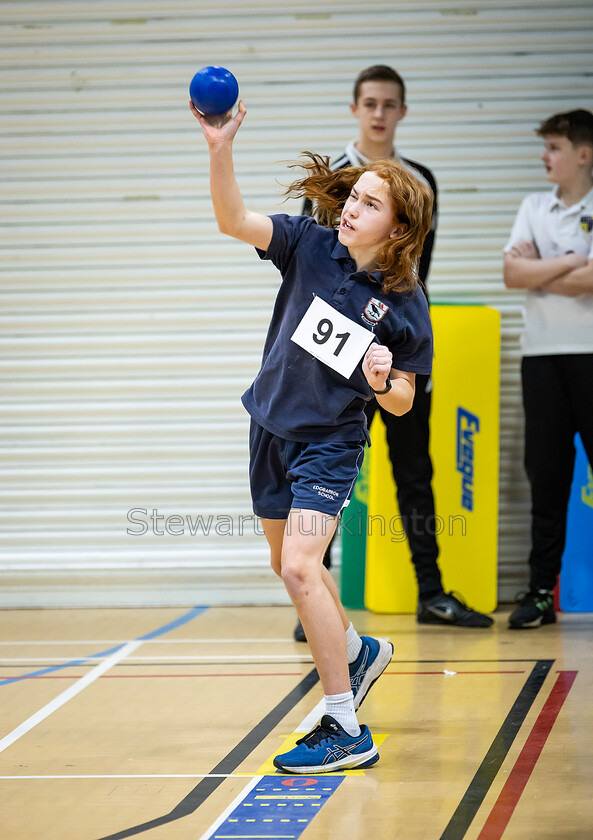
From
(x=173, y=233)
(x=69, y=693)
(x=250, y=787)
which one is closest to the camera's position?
(x=250, y=787)

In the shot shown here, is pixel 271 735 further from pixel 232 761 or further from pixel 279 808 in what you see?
pixel 279 808

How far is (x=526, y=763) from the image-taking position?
2674mm

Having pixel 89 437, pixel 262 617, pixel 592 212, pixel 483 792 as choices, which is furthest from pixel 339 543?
pixel 483 792

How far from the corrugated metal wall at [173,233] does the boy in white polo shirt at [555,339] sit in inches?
23.7

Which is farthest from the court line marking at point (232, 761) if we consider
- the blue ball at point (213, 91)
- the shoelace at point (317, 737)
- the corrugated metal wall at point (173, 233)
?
the corrugated metal wall at point (173, 233)

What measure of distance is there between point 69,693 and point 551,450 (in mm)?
2238

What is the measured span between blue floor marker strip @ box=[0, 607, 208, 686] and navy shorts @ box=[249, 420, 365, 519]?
4.58 ft

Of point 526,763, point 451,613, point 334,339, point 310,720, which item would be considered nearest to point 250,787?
point 310,720

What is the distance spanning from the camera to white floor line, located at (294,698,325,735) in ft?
9.96

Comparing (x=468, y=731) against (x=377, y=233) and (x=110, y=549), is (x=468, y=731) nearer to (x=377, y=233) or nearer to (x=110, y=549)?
(x=377, y=233)

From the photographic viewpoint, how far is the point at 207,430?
522 cm

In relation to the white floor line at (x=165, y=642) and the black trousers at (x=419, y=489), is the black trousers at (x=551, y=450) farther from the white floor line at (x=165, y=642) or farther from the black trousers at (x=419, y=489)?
the white floor line at (x=165, y=642)

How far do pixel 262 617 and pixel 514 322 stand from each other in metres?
1.89

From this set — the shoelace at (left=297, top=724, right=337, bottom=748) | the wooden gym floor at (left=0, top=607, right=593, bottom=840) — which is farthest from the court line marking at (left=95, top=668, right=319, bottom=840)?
the shoelace at (left=297, top=724, right=337, bottom=748)
